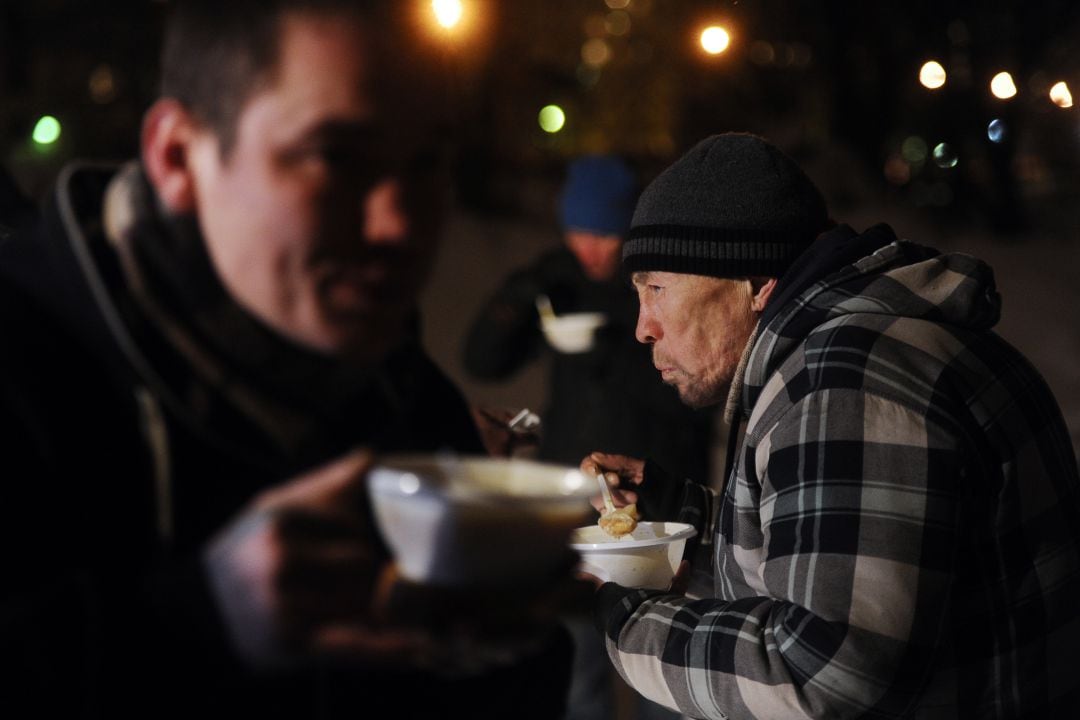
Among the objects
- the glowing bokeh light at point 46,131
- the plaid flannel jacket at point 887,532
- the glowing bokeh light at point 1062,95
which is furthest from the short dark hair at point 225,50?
the glowing bokeh light at point 1062,95

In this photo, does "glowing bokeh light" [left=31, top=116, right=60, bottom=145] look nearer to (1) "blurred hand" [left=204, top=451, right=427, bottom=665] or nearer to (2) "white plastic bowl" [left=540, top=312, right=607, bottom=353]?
(1) "blurred hand" [left=204, top=451, right=427, bottom=665]

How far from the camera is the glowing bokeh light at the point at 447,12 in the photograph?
1280 millimetres

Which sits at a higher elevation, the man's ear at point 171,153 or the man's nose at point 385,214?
the man's ear at point 171,153

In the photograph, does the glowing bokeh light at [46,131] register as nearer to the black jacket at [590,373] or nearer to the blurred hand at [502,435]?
the blurred hand at [502,435]

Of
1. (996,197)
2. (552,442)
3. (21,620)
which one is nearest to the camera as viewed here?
(21,620)

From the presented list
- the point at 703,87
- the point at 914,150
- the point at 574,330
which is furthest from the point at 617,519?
the point at 914,150

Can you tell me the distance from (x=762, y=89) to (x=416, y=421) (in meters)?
8.77

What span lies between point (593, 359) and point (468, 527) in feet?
9.01

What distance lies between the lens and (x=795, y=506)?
6.09 ft

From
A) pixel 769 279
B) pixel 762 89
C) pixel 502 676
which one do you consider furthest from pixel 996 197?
pixel 502 676

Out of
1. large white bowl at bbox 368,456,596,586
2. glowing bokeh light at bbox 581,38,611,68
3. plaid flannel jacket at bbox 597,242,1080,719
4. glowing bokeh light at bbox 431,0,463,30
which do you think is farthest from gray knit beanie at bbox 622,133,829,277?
glowing bokeh light at bbox 581,38,611,68

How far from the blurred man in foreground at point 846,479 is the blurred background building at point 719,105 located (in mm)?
534

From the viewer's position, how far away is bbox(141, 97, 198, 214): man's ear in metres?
1.16

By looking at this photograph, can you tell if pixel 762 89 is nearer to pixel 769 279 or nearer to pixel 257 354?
pixel 769 279
